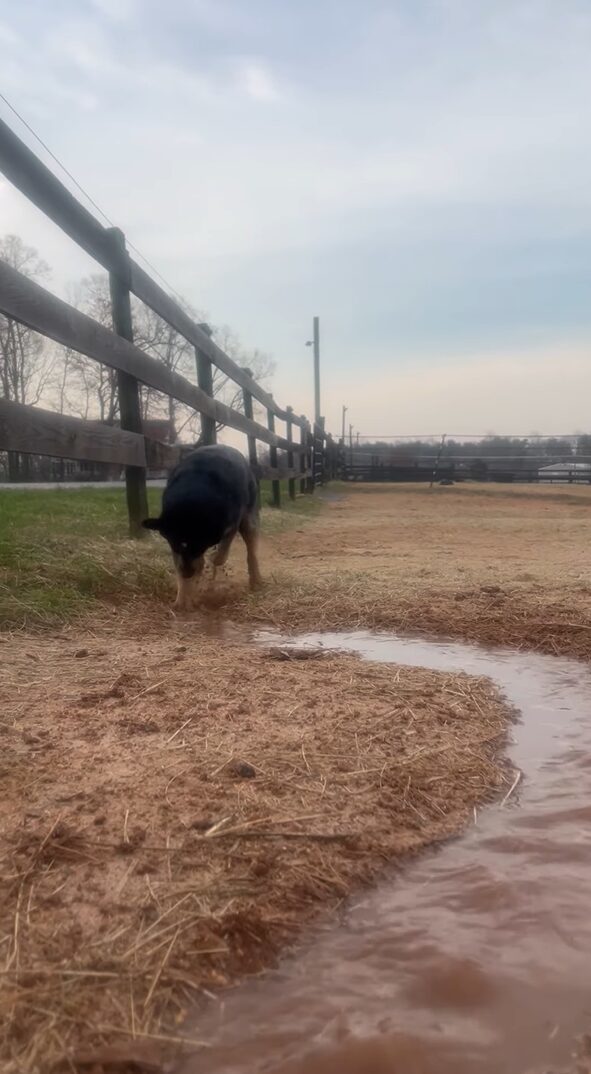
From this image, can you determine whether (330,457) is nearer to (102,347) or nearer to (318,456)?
(318,456)

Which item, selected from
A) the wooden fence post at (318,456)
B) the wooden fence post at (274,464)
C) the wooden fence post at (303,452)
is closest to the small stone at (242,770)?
the wooden fence post at (274,464)

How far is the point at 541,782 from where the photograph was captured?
202 cm

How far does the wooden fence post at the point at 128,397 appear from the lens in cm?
509

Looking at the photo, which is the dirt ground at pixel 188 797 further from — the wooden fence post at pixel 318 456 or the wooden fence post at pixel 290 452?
the wooden fence post at pixel 318 456

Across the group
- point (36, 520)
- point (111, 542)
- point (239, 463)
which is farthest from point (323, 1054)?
point (36, 520)

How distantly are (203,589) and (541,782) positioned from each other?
3.08 m

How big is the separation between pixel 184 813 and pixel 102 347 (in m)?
3.09

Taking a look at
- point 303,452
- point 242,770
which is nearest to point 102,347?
point 242,770

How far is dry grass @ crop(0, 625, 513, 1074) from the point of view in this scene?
1.20 meters

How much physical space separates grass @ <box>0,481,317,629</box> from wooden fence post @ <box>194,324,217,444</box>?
4.37 feet

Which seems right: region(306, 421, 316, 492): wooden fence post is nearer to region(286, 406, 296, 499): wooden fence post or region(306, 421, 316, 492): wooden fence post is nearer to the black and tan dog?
region(286, 406, 296, 499): wooden fence post

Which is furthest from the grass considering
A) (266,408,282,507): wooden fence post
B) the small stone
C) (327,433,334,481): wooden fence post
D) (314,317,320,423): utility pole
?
(314,317,320,423): utility pole

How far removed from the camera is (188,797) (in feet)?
5.93

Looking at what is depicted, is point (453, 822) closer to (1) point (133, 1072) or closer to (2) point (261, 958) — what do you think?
(2) point (261, 958)
